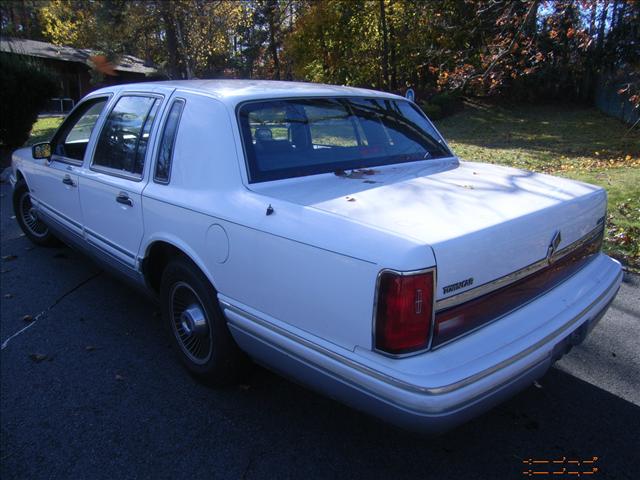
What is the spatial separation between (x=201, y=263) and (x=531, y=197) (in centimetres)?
180

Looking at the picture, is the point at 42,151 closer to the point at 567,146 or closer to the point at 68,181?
the point at 68,181

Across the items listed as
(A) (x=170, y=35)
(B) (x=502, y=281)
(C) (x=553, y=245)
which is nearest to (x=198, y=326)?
(B) (x=502, y=281)

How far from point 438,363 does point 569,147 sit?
13374mm

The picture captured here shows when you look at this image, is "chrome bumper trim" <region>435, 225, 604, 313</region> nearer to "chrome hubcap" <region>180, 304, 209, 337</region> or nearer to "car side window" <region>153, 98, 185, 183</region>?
"chrome hubcap" <region>180, 304, 209, 337</region>

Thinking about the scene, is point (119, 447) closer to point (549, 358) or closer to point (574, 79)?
point (549, 358)

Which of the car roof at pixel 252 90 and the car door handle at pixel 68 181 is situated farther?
the car door handle at pixel 68 181

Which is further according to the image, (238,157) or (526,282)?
(238,157)

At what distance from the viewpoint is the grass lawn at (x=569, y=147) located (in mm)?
6401

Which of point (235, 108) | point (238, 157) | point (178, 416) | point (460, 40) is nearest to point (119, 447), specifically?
point (178, 416)

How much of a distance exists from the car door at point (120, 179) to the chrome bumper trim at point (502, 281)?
2.16 meters

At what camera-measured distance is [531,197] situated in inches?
105

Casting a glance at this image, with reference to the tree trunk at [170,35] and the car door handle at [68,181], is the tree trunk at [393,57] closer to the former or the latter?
the tree trunk at [170,35]

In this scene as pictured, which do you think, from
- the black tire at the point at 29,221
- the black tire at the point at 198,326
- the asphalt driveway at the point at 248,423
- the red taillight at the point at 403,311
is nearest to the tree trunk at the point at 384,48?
the black tire at the point at 29,221

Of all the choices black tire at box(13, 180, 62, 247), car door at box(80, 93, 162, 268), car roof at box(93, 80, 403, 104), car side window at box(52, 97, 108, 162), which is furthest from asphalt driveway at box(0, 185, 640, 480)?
black tire at box(13, 180, 62, 247)
